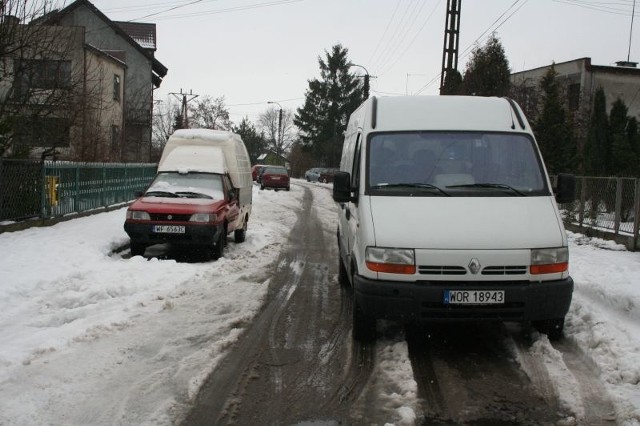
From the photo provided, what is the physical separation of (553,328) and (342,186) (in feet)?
8.28

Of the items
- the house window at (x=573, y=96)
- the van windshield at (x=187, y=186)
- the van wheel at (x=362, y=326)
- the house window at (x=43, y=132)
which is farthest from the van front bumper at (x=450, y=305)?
the house window at (x=573, y=96)

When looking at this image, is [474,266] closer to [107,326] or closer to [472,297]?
[472,297]

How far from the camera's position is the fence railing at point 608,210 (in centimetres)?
1163

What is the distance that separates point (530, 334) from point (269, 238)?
29.9 feet

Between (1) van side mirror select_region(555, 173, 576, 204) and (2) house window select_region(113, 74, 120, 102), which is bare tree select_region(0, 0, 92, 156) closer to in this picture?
(1) van side mirror select_region(555, 173, 576, 204)

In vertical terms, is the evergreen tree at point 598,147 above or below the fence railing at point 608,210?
above

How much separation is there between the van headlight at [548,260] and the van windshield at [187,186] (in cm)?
734

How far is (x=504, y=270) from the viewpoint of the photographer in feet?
17.4

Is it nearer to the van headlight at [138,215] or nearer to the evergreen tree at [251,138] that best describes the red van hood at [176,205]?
the van headlight at [138,215]

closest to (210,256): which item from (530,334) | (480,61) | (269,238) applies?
(269,238)

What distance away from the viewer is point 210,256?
1095 cm

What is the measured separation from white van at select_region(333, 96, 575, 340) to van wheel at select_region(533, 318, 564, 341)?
0.01m

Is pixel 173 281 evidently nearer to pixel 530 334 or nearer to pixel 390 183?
pixel 390 183

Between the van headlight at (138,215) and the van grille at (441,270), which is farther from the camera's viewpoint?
the van headlight at (138,215)
